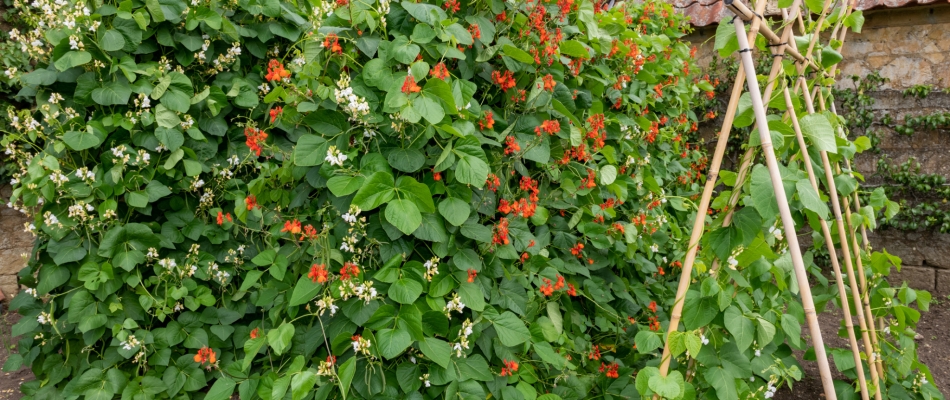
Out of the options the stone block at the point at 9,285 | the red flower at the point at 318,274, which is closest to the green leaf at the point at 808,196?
the red flower at the point at 318,274

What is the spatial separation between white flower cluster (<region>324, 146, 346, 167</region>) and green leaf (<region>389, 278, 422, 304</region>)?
345 millimetres

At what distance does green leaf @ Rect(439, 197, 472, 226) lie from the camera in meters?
1.55

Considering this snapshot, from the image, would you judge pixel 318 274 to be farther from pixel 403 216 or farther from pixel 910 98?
pixel 910 98

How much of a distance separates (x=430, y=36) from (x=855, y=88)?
4352 millimetres

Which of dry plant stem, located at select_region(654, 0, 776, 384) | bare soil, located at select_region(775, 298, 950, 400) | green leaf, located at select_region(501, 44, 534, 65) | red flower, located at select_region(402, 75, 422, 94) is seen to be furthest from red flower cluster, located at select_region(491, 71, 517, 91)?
bare soil, located at select_region(775, 298, 950, 400)

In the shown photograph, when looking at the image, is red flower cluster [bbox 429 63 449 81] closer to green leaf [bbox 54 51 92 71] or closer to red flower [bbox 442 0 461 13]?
red flower [bbox 442 0 461 13]

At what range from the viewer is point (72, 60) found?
1.91 metres

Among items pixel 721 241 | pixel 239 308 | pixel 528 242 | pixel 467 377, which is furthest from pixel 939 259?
pixel 239 308

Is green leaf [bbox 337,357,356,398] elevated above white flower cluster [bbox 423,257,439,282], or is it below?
below

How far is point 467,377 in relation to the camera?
5.40ft

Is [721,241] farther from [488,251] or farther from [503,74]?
[503,74]

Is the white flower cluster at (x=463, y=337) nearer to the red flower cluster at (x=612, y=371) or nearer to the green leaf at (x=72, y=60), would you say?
the red flower cluster at (x=612, y=371)

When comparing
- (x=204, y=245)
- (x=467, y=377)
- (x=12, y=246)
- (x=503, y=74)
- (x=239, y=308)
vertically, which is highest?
(x=503, y=74)

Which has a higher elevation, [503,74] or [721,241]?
[503,74]
